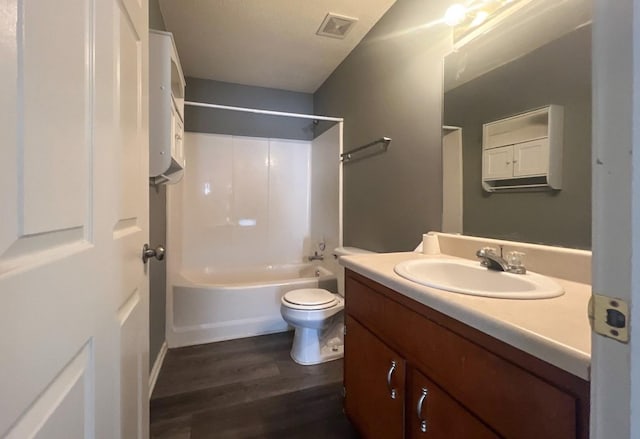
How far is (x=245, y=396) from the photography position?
1.61 m

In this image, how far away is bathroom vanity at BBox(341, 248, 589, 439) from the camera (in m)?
0.51

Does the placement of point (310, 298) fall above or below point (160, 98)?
below

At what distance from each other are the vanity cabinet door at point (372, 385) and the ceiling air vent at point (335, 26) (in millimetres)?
1928

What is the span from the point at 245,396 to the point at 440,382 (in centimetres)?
126

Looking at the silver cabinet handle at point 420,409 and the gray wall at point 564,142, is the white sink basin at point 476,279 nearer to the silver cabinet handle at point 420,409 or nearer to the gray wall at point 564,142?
the gray wall at point 564,142

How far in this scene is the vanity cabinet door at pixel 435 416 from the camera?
26.4 inches

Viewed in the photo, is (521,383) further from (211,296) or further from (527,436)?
(211,296)

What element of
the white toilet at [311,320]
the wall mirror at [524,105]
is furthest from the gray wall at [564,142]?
the white toilet at [311,320]

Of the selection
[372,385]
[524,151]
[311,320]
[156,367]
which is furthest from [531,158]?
[156,367]

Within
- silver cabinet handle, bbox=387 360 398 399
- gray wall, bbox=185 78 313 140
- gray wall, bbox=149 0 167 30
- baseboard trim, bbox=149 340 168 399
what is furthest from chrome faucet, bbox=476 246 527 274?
gray wall, bbox=185 78 313 140

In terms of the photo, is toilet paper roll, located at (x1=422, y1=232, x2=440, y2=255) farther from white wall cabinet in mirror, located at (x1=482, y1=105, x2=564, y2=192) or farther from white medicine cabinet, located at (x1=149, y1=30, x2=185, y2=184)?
white medicine cabinet, located at (x1=149, y1=30, x2=185, y2=184)

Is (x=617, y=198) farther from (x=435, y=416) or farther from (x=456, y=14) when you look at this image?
(x=456, y=14)

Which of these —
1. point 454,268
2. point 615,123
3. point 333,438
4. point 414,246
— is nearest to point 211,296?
point 333,438

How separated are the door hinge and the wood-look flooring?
A: 53.2 inches
